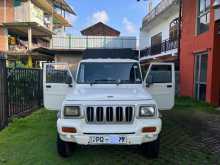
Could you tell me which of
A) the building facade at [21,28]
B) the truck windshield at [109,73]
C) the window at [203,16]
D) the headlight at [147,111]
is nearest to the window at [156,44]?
the window at [203,16]

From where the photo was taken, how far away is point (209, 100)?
39.5ft

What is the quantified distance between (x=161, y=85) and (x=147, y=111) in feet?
5.58

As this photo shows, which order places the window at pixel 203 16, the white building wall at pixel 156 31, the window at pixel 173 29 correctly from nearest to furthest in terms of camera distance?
the window at pixel 203 16 → the window at pixel 173 29 → the white building wall at pixel 156 31

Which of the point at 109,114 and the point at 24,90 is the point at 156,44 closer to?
the point at 24,90

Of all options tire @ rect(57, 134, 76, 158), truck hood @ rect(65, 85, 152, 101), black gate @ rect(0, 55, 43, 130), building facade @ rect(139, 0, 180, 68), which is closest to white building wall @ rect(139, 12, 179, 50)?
building facade @ rect(139, 0, 180, 68)

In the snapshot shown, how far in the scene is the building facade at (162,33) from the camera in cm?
2081

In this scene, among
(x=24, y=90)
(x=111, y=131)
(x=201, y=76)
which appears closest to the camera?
(x=111, y=131)

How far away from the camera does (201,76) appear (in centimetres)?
1341

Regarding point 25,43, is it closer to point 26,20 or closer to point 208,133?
point 26,20

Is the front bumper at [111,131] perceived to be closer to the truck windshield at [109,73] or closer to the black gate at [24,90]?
the truck windshield at [109,73]

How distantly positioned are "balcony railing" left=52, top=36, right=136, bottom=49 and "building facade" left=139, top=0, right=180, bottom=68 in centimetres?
190

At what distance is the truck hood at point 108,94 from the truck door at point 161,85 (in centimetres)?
68

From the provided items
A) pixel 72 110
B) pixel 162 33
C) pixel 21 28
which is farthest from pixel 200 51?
pixel 21 28

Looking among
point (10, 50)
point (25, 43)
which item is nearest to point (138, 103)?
point (10, 50)
